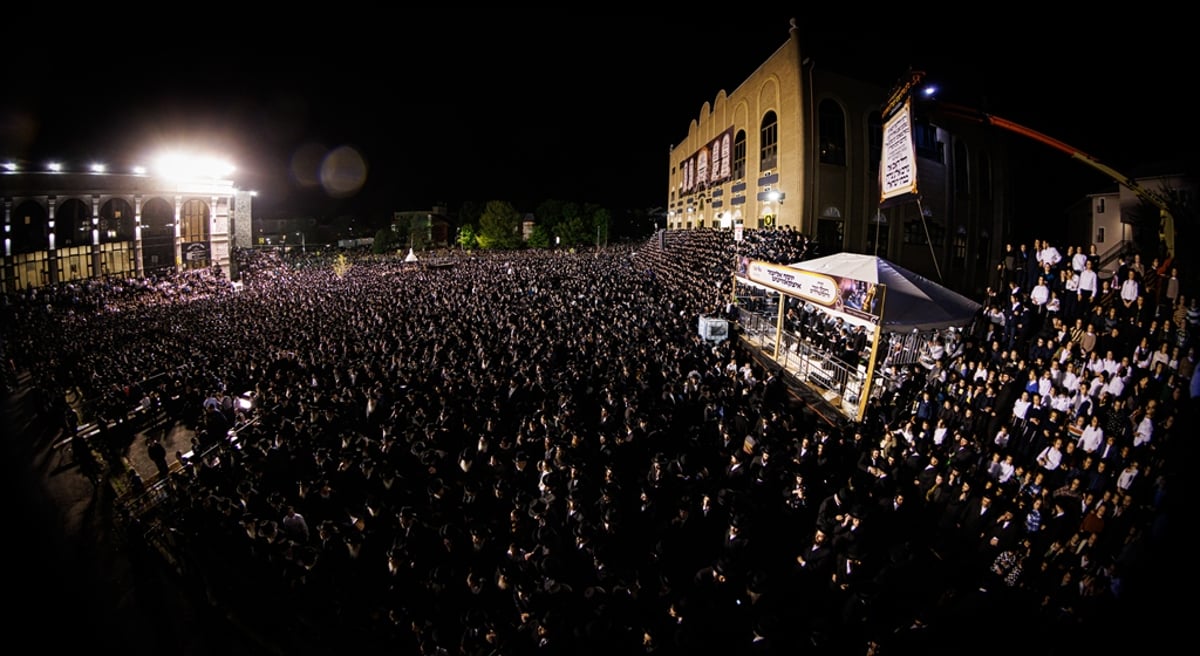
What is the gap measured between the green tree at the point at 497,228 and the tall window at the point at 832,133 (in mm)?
57840

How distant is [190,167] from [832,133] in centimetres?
5220

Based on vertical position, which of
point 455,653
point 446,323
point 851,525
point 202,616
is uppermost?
point 446,323

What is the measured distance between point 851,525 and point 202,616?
9046 millimetres

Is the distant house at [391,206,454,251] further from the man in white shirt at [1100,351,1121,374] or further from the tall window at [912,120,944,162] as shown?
the man in white shirt at [1100,351,1121,374]

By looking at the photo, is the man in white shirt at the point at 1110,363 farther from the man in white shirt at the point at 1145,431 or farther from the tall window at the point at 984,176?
the tall window at the point at 984,176

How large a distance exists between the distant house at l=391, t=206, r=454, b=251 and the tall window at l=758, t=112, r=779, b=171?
69.6m

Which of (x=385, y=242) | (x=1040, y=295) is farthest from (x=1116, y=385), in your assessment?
(x=385, y=242)

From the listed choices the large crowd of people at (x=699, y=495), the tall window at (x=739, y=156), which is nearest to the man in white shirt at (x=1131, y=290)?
the large crowd of people at (x=699, y=495)

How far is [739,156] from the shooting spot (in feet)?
102

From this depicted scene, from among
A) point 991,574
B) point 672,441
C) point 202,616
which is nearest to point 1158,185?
point 991,574

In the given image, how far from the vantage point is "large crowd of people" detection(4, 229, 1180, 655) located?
17.1 ft

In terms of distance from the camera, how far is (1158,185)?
1884 cm

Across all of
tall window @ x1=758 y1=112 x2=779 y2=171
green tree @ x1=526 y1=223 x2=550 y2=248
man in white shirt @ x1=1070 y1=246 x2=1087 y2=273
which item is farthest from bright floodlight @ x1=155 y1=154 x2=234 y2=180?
man in white shirt @ x1=1070 y1=246 x2=1087 y2=273

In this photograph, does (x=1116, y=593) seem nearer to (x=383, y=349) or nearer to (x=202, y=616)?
(x=202, y=616)
